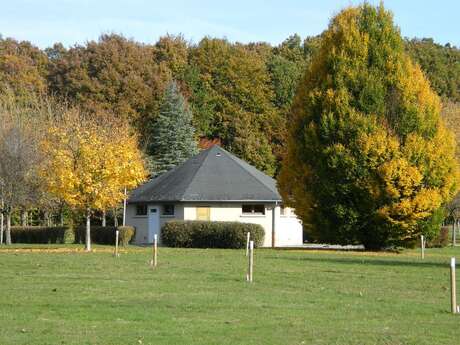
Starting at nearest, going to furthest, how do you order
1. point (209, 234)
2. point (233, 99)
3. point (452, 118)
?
point (209, 234), point (452, 118), point (233, 99)

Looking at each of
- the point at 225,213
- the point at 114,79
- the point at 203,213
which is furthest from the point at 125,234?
the point at 114,79

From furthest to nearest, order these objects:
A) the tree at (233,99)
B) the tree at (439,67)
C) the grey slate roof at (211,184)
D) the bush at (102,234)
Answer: the tree at (439,67) → the tree at (233,99) → the grey slate roof at (211,184) → the bush at (102,234)

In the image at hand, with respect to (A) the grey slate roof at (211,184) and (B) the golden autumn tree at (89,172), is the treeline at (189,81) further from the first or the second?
(B) the golden autumn tree at (89,172)

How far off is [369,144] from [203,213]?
1359cm

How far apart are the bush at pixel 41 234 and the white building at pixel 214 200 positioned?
4561 mm

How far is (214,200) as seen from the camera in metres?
48.4

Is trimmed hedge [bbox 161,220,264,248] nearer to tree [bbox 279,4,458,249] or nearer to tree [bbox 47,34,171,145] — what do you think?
tree [bbox 279,4,458,249]

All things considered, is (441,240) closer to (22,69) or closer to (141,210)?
(141,210)

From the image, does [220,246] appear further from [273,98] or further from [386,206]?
[273,98]

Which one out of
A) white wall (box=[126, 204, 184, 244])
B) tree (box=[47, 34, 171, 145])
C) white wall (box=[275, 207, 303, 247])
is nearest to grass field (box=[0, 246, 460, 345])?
white wall (box=[126, 204, 184, 244])

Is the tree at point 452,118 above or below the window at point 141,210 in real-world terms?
above

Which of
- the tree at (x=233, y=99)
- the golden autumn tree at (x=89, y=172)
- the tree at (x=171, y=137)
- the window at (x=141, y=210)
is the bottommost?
the window at (x=141, y=210)

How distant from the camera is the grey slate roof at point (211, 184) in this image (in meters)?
48.8

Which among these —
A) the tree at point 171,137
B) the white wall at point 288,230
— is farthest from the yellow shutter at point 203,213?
the tree at point 171,137
